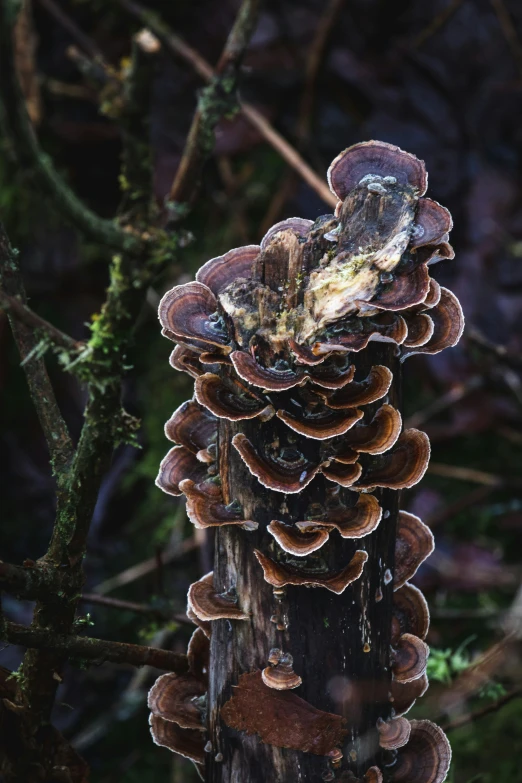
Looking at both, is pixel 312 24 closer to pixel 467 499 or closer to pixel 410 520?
pixel 467 499

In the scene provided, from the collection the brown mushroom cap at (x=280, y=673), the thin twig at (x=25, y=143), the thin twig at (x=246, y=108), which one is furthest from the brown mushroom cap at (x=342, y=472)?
the thin twig at (x=246, y=108)

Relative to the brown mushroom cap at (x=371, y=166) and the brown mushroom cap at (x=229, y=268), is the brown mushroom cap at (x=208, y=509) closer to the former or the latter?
the brown mushroom cap at (x=229, y=268)

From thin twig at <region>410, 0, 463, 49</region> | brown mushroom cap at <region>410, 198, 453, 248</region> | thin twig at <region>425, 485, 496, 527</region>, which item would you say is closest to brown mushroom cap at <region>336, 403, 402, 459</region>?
brown mushroom cap at <region>410, 198, 453, 248</region>

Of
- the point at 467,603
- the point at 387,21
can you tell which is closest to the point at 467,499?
the point at 467,603

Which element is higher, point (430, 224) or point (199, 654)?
point (430, 224)

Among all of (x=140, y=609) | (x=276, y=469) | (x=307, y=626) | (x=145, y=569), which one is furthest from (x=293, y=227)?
(x=145, y=569)

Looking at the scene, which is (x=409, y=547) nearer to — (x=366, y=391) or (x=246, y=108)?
(x=366, y=391)

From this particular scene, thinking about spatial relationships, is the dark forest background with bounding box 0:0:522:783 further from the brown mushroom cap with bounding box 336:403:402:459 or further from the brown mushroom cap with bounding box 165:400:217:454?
the brown mushroom cap with bounding box 336:403:402:459

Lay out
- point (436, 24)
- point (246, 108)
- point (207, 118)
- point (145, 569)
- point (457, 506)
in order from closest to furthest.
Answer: point (207, 118) → point (246, 108) → point (145, 569) → point (457, 506) → point (436, 24)
